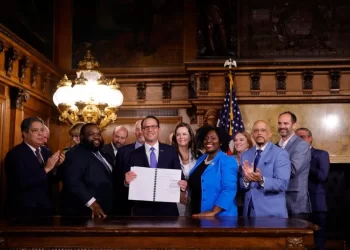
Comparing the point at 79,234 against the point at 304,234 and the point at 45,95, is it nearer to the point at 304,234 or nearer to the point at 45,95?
the point at 304,234

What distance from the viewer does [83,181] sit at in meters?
4.96

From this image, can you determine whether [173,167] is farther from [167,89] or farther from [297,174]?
[167,89]

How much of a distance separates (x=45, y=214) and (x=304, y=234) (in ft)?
8.22

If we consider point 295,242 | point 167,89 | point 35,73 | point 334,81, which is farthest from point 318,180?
point 35,73

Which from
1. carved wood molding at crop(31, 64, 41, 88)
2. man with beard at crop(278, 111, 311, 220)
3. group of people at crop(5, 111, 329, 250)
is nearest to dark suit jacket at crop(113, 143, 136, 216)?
group of people at crop(5, 111, 329, 250)

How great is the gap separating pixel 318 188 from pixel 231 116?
9.05 ft

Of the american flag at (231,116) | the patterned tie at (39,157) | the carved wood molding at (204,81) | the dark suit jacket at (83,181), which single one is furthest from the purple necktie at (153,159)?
the carved wood molding at (204,81)

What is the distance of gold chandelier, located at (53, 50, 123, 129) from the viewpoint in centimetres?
759

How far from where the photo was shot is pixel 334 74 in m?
8.85

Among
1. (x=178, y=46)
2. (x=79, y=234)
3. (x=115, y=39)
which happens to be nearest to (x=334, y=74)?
(x=178, y=46)

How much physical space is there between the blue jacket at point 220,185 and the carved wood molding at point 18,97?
387 cm

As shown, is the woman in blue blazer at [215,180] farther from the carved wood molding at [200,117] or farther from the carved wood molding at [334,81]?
the carved wood molding at [334,81]

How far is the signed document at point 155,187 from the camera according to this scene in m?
4.43

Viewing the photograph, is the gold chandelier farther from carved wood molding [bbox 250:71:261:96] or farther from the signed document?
the signed document
